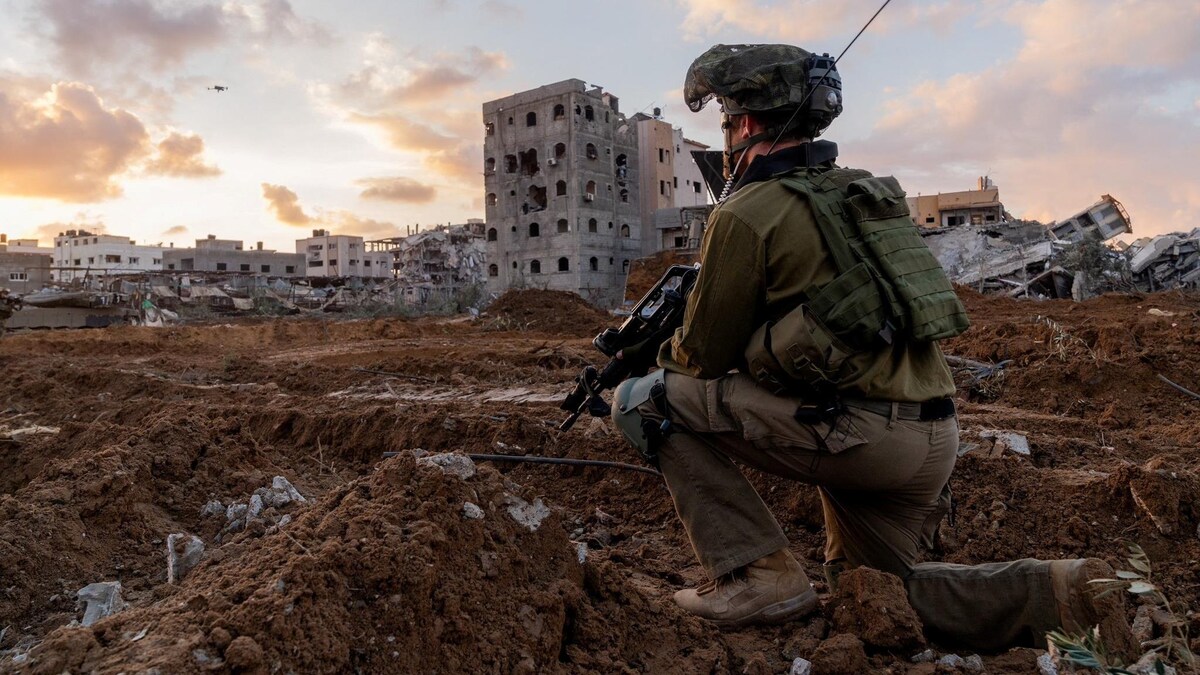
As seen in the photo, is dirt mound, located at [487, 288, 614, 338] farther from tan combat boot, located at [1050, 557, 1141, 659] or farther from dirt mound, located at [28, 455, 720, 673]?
tan combat boot, located at [1050, 557, 1141, 659]

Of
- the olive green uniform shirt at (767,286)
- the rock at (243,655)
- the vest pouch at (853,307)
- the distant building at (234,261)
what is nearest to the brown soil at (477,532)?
the rock at (243,655)

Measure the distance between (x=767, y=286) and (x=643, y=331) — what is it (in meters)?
0.66

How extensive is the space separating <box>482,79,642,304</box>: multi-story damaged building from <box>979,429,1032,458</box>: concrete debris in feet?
109

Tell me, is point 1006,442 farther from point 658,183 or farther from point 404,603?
point 658,183

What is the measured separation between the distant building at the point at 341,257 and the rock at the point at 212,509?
254 ft

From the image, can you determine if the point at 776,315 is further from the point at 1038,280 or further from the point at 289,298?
the point at 289,298

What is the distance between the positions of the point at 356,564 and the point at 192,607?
0.44 m

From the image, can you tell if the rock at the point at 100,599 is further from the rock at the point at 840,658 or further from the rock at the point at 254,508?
the rock at the point at 840,658

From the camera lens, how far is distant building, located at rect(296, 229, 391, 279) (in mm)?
79625

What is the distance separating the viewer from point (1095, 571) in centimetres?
257

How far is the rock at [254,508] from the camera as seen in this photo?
12.2 feet

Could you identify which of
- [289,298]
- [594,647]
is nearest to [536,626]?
[594,647]

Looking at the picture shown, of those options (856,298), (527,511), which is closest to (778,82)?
(856,298)

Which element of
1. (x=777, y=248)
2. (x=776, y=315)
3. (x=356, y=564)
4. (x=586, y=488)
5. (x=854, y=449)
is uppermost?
(x=777, y=248)
